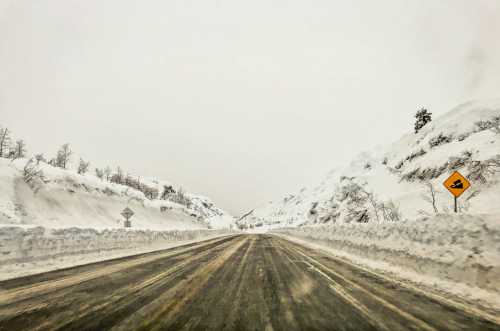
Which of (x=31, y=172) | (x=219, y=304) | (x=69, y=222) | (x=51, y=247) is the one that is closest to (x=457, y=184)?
(x=219, y=304)

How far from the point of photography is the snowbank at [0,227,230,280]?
6.95 meters

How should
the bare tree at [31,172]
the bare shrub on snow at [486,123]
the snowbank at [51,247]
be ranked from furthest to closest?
the bare shrub on snow at [486,123] → the bare tree at [31,172] → the snowbank at [51,247]

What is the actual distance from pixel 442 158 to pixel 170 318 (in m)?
41.7

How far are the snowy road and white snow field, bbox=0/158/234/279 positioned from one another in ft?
8.86

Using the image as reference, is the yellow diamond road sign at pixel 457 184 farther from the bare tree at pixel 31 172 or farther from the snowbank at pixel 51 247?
the bare tree at pixel 31 172

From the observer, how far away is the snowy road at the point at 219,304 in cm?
293

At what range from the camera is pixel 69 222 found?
115 ft

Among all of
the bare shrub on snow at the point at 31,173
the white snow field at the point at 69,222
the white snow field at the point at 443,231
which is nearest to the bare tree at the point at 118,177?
the white snow field at the point at 69,222

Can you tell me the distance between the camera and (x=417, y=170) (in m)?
37.9

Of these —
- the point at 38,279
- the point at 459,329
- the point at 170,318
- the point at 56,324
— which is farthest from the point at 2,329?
the point at 459,329

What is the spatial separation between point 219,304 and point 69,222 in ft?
132

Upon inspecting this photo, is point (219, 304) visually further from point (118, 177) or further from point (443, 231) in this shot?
point (118, 177)

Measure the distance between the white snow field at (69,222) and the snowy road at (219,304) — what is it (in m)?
2.70

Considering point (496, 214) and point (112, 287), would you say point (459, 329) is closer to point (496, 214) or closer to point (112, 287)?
point (496, 214)
